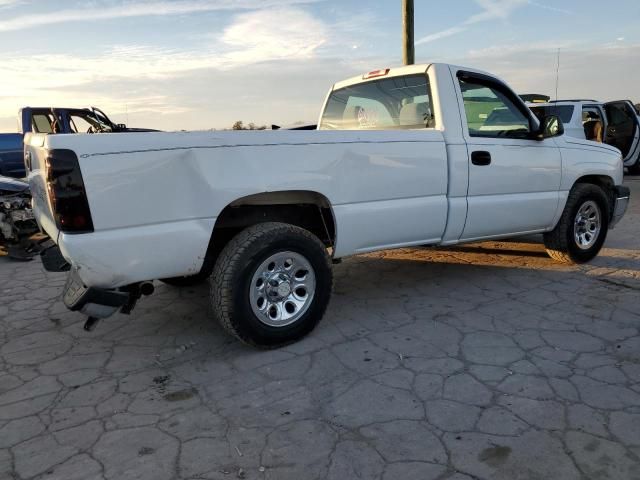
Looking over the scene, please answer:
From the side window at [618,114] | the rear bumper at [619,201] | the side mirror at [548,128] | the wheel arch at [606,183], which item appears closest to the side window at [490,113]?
the side mirror at [548,128]

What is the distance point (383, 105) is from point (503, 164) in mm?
1213

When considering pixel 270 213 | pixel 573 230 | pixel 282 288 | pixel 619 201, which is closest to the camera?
pixel 282 288

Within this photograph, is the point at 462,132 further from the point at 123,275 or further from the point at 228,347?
the point at 123,275

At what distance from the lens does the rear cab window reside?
4297mm

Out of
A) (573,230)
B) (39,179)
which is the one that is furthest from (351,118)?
(39,179)

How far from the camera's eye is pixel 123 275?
290 cm

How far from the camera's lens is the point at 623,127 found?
12.2 metres

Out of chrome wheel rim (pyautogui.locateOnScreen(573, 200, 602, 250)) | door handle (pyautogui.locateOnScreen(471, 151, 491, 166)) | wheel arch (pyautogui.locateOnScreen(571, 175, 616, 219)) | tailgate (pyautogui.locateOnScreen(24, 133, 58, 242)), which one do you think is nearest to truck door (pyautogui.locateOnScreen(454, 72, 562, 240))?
door handle (pyautogui.locateOnScreen(471, 151, 491, 166))

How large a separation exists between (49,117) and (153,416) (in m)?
8.76

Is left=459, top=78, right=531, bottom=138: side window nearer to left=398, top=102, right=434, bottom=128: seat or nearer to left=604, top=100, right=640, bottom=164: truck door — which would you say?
left=398, top=102, right=434, bottom=128: seat

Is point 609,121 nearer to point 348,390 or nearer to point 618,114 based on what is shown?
point 618,114

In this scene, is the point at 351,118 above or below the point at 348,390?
above

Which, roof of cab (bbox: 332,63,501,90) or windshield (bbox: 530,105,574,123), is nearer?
roof of cab (bbox: 332,63,501,90)

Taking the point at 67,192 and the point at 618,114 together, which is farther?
the point at 618,114
